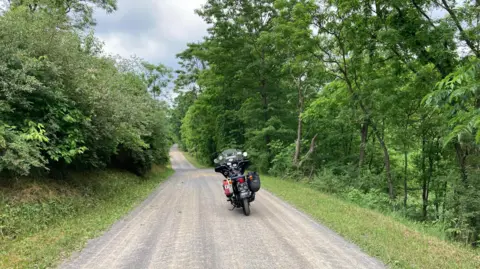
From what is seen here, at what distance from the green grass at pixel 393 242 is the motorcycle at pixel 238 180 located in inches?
63.2

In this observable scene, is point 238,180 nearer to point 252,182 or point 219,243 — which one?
point 252,182

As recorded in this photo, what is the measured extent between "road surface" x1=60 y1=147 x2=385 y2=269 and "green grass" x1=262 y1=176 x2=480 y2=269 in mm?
277

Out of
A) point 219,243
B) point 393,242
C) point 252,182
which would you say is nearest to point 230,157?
point 252,182

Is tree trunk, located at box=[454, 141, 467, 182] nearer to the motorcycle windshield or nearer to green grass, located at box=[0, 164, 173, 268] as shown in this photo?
the motorcycle windshield

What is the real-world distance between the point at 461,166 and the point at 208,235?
350 inches

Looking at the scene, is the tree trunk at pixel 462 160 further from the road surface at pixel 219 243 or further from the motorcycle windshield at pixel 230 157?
the motorcycle windshield at pixel 230 157

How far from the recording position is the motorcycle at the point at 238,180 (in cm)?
756

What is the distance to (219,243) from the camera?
5223 millimetres

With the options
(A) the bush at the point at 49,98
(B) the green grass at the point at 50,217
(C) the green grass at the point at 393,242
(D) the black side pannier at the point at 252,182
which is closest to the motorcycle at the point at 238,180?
(D) the black side pannier at the point at 252,182

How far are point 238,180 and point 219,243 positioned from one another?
257cm

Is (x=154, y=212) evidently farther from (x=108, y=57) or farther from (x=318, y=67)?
(x=318, y=67)

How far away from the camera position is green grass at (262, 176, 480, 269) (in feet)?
14.4

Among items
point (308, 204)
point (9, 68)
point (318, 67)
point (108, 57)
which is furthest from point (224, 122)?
point (9, 68)

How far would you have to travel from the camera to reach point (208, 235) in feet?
18.8
